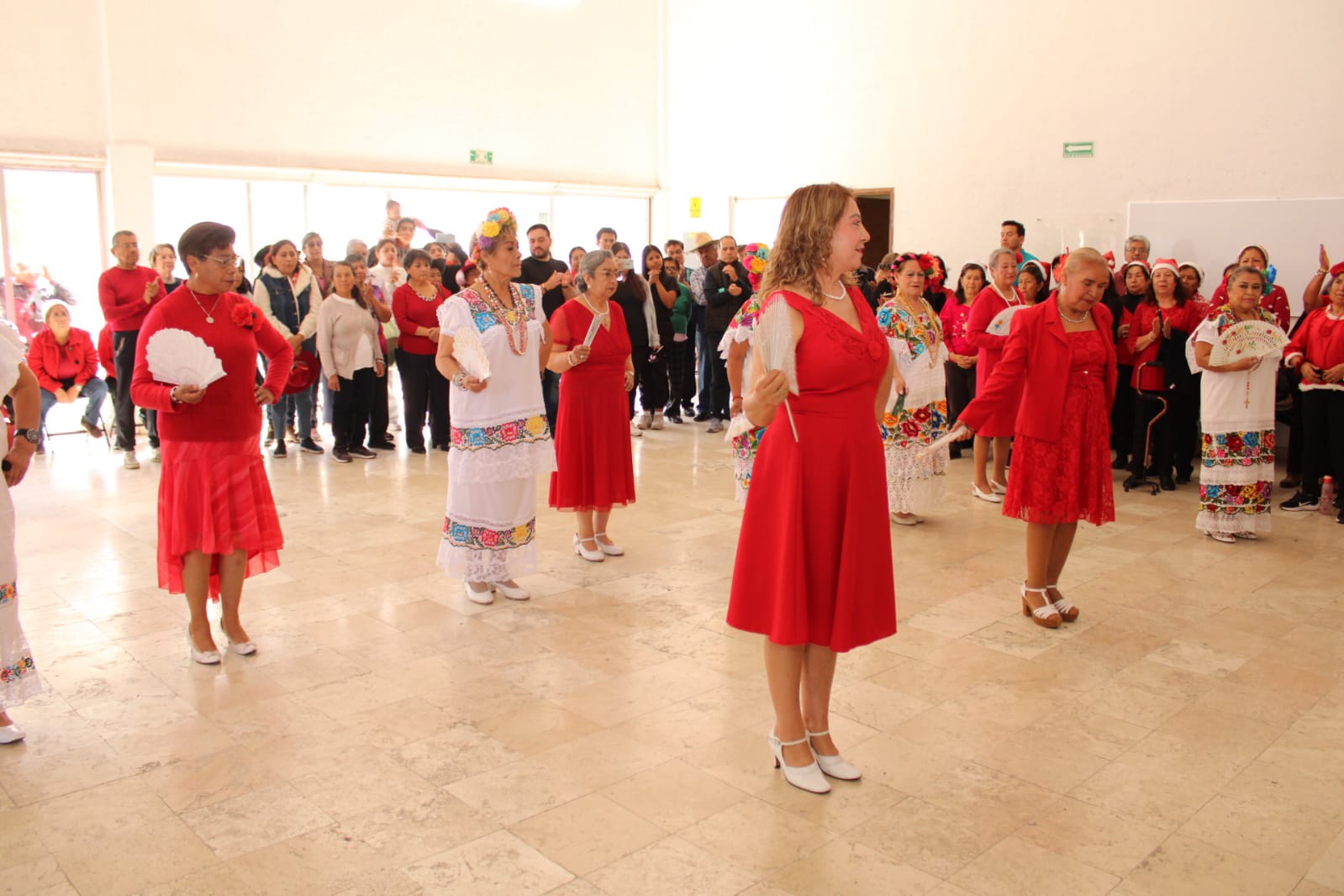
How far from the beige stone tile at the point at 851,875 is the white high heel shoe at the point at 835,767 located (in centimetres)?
39

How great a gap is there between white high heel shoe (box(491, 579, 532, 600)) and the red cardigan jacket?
7.54 ft

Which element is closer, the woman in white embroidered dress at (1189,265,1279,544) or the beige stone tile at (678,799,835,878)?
the beige stone tile at (678,799,835,878)

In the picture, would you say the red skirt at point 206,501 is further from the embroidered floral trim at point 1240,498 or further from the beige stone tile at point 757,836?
the embroidered floral trim at point 1240,498

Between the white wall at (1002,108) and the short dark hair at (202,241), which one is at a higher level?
the white wall at (1002,108)

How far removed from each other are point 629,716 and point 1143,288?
6.13 meters

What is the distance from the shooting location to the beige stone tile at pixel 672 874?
276 cm

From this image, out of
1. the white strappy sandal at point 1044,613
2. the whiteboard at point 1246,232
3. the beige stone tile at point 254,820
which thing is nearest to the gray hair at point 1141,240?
the whiteboard at point 1246,232

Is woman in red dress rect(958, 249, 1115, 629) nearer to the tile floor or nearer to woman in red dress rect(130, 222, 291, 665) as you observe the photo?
the tile floor

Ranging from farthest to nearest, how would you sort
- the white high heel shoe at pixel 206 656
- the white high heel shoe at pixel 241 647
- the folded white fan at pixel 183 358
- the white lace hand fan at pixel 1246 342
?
the white lace hand fan at pixel 1246 342 → the white high heel shoe at pixel 241 647 → the white high heel shoe at pixel 206 656 → the folded white fan at pixel 183 358

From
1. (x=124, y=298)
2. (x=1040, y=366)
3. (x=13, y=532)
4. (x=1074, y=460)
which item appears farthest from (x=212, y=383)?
(x=124, y=298)

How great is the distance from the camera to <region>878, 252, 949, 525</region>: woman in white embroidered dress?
6.38m

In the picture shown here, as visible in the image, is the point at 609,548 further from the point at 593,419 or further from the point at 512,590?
the point at 512,590

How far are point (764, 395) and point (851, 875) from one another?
4.21ft

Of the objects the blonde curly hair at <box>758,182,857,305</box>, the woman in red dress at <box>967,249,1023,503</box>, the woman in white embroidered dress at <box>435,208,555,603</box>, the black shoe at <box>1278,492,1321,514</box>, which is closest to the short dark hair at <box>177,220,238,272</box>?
the woman in white embroidered dress at <box>435,208,555,603</box>
